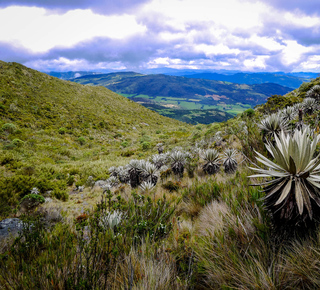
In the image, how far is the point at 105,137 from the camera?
27.1 m

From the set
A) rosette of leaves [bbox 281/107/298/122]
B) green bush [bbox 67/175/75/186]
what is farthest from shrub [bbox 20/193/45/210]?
rosette of leaves [bbox 281/107/298/122]

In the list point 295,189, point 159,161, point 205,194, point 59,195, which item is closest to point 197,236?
point 205,194

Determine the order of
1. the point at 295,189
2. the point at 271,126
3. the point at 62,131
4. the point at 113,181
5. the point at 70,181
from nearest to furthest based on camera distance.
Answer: the point at 295,189, the point at 271,126, the point at 113,181, the point at 70,181, the point at 62,131

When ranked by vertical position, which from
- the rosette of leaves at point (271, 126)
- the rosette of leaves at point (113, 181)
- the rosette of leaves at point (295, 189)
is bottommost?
→ the rosette of leaves at point (113, 181)

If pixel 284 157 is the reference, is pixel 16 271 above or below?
below

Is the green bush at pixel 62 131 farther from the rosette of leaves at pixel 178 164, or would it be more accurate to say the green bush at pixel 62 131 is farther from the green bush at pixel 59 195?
the rosette of leaves at pixel 178 164

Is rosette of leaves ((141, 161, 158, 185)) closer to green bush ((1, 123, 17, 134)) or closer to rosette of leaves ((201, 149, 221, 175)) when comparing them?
rosette of leaves ((201, 149, 221, 175))

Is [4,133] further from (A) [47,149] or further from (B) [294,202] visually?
(B) [294,202]

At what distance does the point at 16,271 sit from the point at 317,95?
19293 mm

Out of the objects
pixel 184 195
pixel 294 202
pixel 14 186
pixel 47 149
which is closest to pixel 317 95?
pixel 184 195

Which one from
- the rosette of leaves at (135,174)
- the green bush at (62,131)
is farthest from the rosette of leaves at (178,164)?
the green bush at (62,131)

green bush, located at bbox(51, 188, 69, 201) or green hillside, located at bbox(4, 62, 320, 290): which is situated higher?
green hillside, located at bbox(4, 62, 320, 290)

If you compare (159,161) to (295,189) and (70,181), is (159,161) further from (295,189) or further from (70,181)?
(295,189)

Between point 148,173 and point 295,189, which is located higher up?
point 295,189
